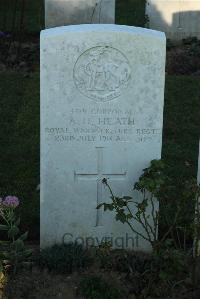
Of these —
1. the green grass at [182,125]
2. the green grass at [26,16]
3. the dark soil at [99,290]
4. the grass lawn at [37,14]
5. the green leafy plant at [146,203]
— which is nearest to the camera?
the dark soil at [99,290]

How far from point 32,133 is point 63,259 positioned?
284 cm

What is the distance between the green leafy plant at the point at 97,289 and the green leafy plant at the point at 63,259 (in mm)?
252

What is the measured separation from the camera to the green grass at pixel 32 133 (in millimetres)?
5555

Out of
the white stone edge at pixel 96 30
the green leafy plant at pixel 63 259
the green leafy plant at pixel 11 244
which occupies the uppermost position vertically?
the white stone edge at pixel 96 30

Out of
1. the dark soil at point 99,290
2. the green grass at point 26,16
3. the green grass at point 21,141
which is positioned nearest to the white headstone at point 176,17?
the green grass at point 26,16

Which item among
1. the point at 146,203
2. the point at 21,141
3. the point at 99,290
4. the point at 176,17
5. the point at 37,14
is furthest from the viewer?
the point at 37,14

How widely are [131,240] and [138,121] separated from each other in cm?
88

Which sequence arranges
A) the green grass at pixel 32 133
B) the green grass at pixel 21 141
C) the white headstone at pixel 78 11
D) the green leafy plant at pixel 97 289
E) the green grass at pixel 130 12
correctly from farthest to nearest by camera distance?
the green grass at pixel 130 12 < the white headstone at pixel 78 11 < the green grass at pixel 32 133 < the green grass at pixel 21 141 < the green leafy plant at pixel 97 289

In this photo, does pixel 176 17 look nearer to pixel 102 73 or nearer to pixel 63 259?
pixel 102 73

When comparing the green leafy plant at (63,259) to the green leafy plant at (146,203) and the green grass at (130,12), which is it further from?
the green grass at (130,12)

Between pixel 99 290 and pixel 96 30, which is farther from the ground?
pixel 96 30

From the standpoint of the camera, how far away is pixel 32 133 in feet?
22.1

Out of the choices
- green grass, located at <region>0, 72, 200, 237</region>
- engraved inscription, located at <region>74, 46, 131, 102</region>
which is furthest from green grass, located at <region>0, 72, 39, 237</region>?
engraved inscription, located at <region>74, 46, 131, 102</region>

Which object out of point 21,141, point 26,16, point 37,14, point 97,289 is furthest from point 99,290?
point 37,14
